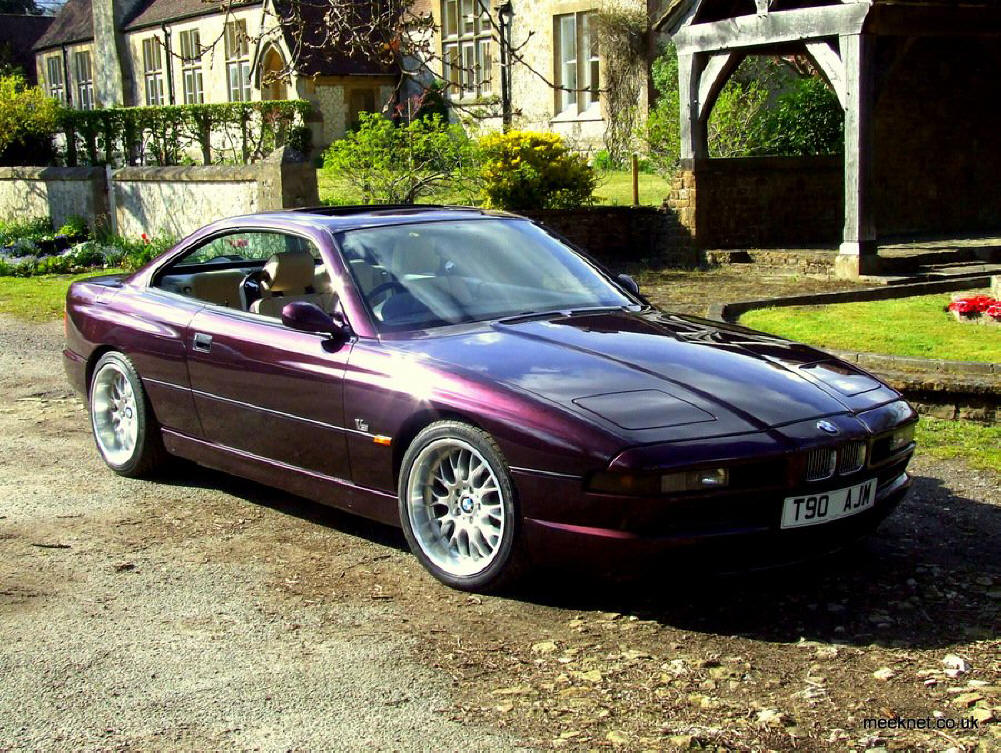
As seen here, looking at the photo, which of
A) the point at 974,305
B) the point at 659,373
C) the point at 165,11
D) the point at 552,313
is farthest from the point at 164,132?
the point at 165,11

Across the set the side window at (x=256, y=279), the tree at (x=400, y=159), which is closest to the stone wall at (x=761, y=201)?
the tree at (x=400, y=159)

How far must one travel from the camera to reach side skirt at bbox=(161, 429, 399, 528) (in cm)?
538

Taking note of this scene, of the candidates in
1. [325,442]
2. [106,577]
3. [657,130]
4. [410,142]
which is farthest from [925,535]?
[657,130]

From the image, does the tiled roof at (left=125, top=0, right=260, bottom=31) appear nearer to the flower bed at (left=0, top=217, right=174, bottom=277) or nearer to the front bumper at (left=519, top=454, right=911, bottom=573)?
the flower bed at (left=0, top=217, right=174, bottom=277)

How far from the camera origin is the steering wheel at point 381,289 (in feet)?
18.8

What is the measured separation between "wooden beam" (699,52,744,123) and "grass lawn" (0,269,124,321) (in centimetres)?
906

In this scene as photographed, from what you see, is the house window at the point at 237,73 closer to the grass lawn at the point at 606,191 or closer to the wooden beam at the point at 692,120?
the grass lawn at the point at 606,191

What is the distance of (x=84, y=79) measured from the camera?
174 ft

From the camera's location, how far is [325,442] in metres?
5.57

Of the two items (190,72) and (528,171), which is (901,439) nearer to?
(528,171)

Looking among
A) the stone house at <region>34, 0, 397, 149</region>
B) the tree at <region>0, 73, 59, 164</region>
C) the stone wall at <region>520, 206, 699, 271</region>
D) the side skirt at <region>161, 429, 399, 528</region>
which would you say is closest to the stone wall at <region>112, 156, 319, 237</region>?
the stone wall at <region>520, 206, 699, 271</region>

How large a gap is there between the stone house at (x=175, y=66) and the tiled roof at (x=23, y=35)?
4127 millimetres

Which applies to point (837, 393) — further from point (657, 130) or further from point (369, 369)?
point (657, 130)

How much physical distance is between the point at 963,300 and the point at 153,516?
25.2 feet
